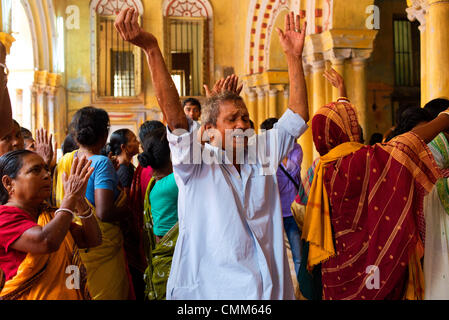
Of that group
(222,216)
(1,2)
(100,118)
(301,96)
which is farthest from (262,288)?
(1,2)

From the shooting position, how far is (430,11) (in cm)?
537

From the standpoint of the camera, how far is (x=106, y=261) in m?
3.11

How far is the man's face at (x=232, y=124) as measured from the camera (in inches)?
81.4

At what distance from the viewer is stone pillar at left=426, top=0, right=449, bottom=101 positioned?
17.2 feet

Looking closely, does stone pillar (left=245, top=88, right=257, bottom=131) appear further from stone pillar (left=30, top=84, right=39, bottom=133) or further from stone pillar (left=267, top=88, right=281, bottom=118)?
stone pillar (left=30, top=84, right=39, bottom=133)

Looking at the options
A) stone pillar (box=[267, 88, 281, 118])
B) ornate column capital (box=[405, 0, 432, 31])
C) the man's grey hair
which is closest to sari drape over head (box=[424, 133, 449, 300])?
the man's grey hair

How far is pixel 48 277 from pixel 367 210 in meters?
1.66

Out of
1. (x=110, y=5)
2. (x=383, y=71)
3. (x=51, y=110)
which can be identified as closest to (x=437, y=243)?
(x=383, y=71)

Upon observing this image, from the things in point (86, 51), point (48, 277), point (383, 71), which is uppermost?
point (86, 51)

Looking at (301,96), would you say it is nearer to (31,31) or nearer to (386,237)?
(386,237)

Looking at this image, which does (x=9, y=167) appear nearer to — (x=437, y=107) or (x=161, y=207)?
(x=161, y=207)

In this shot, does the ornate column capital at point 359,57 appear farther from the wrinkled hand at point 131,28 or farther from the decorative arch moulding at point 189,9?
the decorative arch moulding at point 189,9

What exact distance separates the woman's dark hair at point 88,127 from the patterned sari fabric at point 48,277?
0.84m

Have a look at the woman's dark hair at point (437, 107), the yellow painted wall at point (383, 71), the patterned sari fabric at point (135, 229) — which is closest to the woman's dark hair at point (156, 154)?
the patterned sari fabric at point (135, 229)
